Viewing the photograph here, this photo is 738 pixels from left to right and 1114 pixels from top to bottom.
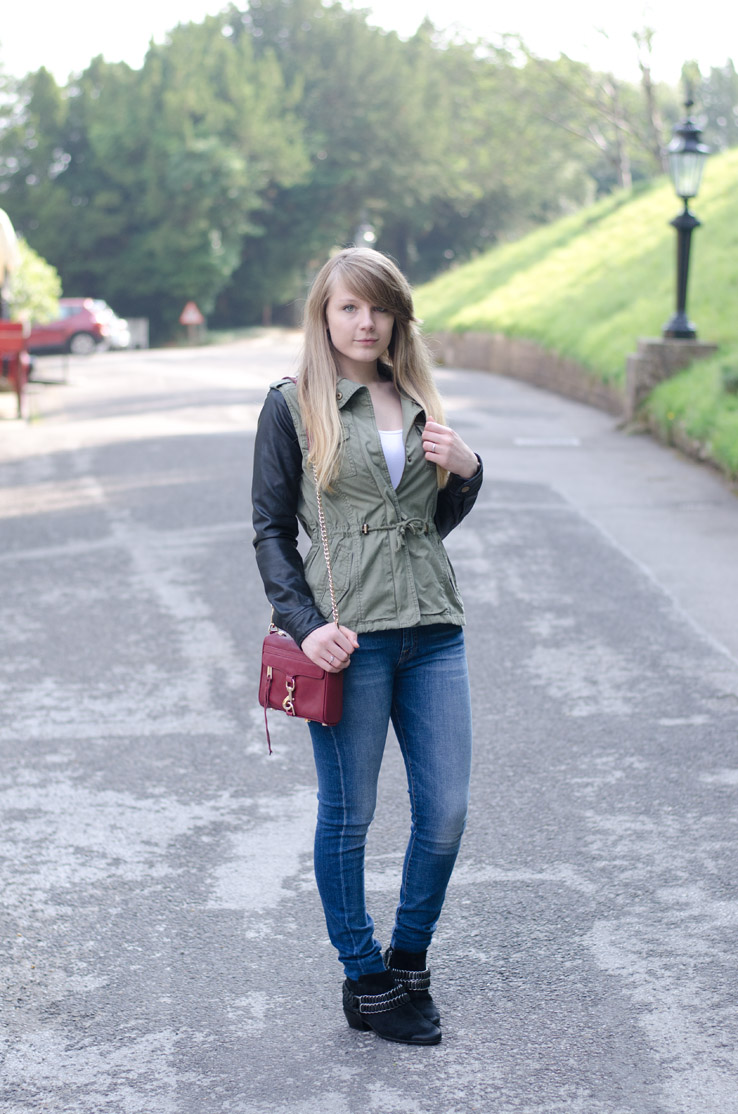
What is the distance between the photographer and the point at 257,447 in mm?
3223

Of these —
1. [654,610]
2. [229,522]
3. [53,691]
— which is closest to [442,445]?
[53,691]

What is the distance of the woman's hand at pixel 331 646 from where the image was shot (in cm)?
305

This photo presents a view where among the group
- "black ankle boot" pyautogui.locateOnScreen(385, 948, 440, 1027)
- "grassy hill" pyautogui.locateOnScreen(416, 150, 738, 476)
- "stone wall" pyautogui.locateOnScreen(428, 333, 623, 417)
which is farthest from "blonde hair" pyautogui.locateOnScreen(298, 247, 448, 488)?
"stone wall" pyautogui.locateOnScreen(428, 333, 623, 417)

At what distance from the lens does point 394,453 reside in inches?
126

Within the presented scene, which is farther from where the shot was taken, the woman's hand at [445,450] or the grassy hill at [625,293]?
the grassy hill at [625,293]

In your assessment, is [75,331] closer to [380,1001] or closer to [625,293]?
[625,293]

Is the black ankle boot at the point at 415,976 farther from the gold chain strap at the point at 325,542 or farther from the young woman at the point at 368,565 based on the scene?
the gold chain strap at the point at 325,542

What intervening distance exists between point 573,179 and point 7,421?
58139mm

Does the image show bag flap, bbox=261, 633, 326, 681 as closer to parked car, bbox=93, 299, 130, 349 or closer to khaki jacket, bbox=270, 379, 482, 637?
khaki jacket, bbox=270, 379, 482, 637

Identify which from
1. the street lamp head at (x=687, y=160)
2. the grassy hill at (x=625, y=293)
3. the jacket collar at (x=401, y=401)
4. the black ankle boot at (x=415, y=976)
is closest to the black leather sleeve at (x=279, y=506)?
the jacket collar at (x=401, y=401)

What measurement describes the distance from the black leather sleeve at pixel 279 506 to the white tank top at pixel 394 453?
0.20 meters

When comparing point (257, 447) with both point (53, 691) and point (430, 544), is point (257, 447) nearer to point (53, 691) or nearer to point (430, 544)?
point (430, 544)

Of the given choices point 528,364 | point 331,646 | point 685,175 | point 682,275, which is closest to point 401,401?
point 331,646

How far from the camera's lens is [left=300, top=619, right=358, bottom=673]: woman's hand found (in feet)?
10.0
